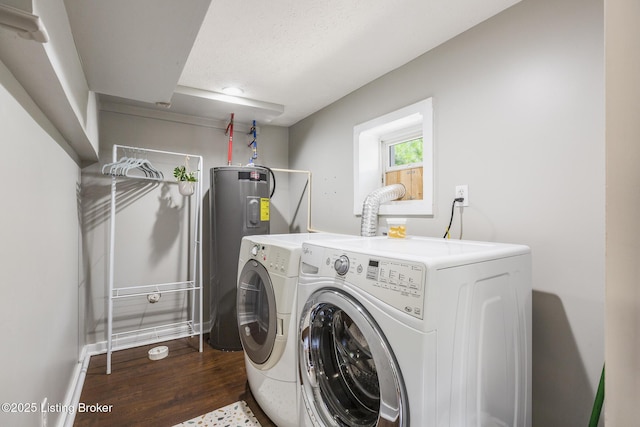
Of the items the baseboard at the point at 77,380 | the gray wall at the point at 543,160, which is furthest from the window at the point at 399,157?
the baseboard at the point at 77,380

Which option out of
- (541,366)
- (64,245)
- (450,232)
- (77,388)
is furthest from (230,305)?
(541,366)

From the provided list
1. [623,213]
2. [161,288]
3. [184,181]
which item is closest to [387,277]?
[623,213]

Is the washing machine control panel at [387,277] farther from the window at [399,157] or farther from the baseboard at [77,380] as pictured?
the baseboard at [77,380]

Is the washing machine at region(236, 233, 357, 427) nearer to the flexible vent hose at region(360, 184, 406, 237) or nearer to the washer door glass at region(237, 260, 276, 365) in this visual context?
the washer door glass at region(237, 260, 276, 365)

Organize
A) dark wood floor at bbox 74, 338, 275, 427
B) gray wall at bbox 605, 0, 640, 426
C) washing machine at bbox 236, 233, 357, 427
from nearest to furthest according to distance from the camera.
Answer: gray wall at bbox 605, 0, 640, 426 → washing machine at bbox 236, 233, 357, 427 → dark wood floor at bbox 74, 338, 275, 427

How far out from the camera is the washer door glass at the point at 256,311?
1572 mm

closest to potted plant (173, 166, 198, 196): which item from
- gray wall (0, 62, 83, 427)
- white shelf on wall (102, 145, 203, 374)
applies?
white shelf on wall (102, 145, 203, 374)

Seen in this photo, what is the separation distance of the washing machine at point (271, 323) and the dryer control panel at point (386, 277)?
385 millimetres

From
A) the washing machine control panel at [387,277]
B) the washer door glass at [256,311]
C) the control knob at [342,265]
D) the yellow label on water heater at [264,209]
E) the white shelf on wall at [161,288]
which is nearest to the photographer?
the washing machine control panel at [387,277]

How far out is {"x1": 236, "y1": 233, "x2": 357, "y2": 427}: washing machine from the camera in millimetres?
1455

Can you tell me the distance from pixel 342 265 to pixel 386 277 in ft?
0.73

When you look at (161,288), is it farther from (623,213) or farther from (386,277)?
(623,213)

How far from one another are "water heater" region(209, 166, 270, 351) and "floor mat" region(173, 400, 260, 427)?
0.82 metres

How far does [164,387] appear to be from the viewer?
6.51ft
